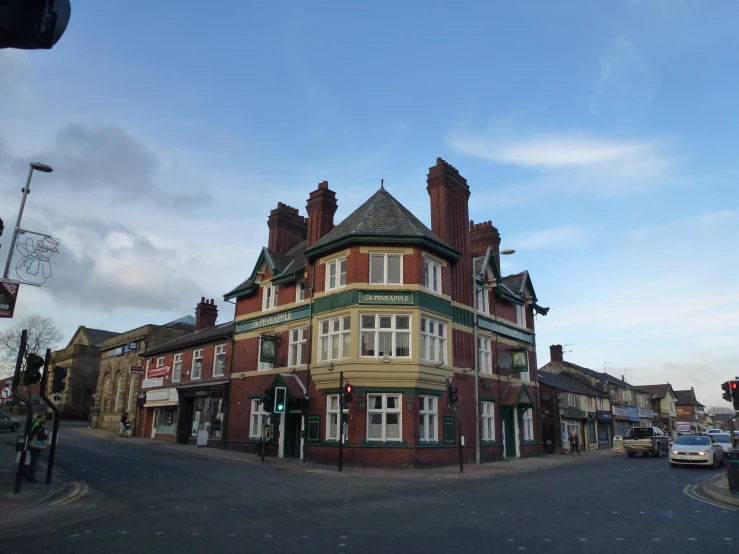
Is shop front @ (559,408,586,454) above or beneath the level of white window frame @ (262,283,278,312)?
beneath

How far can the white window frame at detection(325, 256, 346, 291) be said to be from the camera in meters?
26.4

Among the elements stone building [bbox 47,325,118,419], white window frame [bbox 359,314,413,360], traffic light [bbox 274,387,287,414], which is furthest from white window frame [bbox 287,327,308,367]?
stone building [bbox 47,325,118,419]

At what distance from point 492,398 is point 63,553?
25420 mm

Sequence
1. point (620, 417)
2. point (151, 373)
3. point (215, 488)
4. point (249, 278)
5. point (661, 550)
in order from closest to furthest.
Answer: point (661, 550)
point (215, 488)
point (249, 278)
point (151, 373)
point (620, 417)

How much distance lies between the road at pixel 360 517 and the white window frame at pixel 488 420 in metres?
10.4

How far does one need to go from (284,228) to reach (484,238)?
13.6 meters

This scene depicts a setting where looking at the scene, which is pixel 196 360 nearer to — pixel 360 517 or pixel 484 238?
Answer: pixel 484 238

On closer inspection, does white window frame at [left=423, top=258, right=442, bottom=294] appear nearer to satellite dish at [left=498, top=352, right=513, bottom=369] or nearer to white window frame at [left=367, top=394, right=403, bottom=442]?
white window frame at [left=367, top=394, right=403, bottom=442]

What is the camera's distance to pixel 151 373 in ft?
140

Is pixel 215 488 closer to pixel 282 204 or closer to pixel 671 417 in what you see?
pixel 282 204

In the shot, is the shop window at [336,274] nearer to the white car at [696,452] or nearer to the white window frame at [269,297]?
the white window frame at [269,297]

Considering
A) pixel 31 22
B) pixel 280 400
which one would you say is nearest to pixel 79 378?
pixel 280 400

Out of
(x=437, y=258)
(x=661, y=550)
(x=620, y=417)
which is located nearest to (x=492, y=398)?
(x=437, y=258)

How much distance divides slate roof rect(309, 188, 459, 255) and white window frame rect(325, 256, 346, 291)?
106 cm
